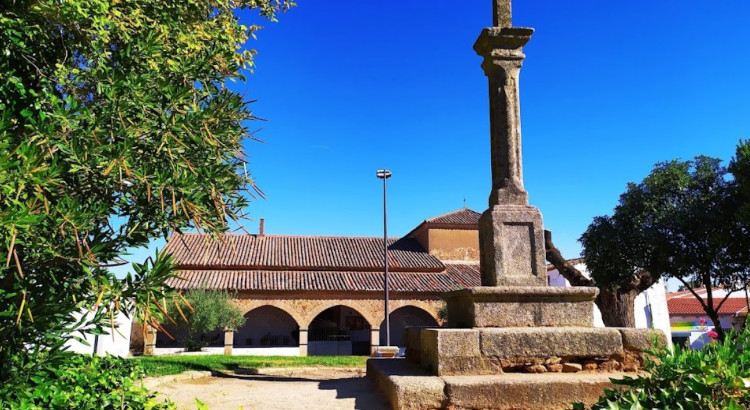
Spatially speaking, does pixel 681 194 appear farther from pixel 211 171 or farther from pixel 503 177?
pixel 211 171

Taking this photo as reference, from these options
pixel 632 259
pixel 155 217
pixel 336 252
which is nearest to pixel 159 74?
pixel 155 217

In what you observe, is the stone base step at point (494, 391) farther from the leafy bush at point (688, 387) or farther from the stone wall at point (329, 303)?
the stone wall at point (329, 303)

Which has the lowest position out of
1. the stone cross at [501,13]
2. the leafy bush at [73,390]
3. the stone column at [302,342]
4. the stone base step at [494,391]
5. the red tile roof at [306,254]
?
the stone column at [302,342]

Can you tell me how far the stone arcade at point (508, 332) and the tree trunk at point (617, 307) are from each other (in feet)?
28.4

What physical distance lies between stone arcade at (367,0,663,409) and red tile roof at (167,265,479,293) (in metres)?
18.6

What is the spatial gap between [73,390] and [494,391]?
350 cm

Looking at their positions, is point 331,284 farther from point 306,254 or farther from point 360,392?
point 360,392

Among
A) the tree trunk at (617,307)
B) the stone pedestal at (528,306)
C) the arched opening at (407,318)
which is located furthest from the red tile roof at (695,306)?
the stone pedestal at (528,306)

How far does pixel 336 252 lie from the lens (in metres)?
29.8

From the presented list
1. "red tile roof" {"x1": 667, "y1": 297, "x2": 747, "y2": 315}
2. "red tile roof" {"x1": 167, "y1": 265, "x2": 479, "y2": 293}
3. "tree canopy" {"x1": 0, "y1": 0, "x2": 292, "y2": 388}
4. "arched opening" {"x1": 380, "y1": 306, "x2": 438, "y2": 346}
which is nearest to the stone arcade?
"tree canopy" {"x1": 0, "y1": 0, "x2": 292, "y2": 388}

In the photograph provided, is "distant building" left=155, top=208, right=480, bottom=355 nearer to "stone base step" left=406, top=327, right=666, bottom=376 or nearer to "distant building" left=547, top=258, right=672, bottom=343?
"distant building" left=547, top=258, right=672, bottom=343

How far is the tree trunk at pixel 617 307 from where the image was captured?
13.0 m

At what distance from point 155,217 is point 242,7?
5083 millimetres

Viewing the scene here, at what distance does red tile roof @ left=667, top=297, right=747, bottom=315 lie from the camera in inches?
1431
